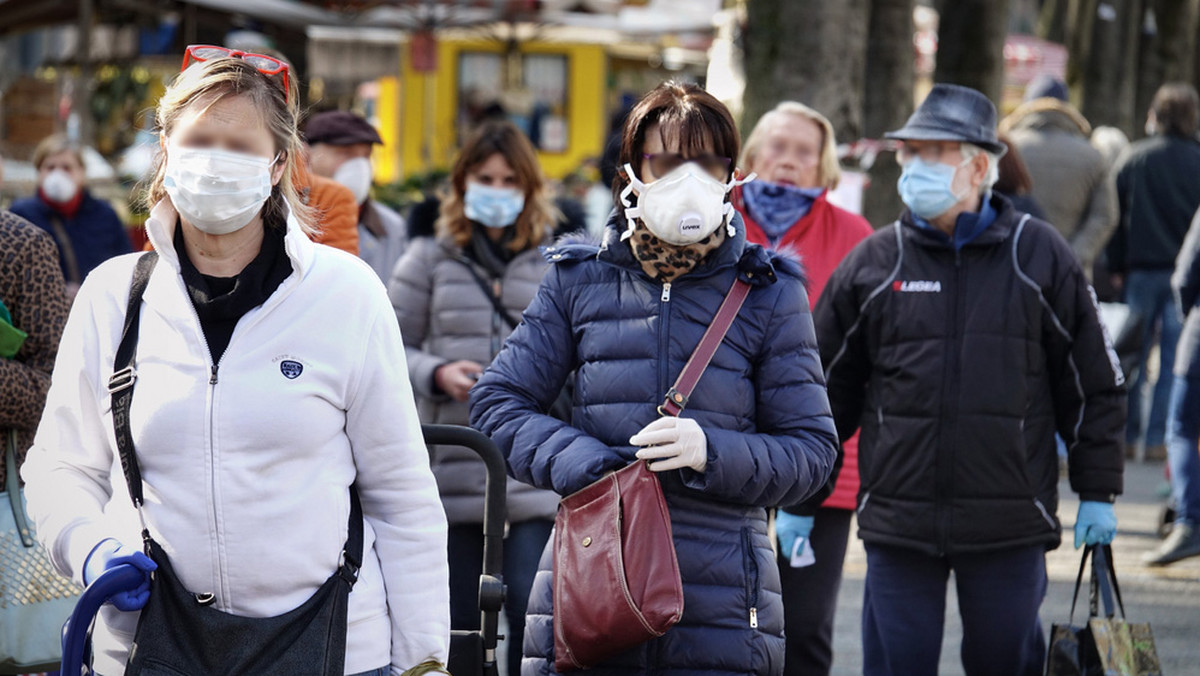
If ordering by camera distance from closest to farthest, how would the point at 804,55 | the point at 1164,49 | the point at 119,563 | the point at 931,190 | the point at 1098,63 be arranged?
the point at 119,563, the point at 931,190, the point at 804,55, the point at 1098,63, the point at 1164,49

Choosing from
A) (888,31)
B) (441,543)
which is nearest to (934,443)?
(441,543)

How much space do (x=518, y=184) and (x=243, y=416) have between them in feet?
9.88

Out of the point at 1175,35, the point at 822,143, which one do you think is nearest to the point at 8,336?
the point at 822,143

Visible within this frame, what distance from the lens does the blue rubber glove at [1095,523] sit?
4836mm

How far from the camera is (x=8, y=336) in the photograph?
14.4 feet

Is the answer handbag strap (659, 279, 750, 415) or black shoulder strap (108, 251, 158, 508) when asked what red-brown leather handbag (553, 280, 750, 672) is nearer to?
handbag strap (659, 279, 750, 415)

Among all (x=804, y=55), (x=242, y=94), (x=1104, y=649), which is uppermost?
(x=242, y=94)

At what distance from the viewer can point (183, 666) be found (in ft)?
9.29

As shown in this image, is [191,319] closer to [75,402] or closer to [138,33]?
[75,402]

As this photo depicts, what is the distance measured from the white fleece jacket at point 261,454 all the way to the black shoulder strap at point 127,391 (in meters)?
0.02

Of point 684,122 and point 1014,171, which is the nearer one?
point 684,122

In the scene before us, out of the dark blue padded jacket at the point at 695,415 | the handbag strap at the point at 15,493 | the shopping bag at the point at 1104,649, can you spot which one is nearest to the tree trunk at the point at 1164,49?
the shopping bag at the point at 1104,649

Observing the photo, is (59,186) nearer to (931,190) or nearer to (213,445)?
(931,190)

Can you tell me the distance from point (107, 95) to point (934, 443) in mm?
17974
